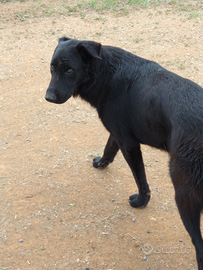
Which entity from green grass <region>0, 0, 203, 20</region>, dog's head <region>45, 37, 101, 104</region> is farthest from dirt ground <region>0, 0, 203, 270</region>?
green grass <region>0, 0, 203, 20</region>

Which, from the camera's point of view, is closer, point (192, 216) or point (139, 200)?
point (192, 216)

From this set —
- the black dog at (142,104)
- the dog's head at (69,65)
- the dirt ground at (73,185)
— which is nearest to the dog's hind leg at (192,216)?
the black dog at (142,104)

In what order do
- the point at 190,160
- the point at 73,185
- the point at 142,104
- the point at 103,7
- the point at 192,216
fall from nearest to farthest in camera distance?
the point at 190,160, the point at 192,216, the point at 142,104, the point at 73,185, the point at 103,7

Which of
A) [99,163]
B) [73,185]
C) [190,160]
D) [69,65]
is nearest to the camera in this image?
[190,160]

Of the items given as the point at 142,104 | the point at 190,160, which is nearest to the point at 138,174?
the point at 142,104

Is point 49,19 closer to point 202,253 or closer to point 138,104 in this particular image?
point 138,104

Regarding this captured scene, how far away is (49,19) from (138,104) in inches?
266

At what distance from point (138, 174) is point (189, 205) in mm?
1030

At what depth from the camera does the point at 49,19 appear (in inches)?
348

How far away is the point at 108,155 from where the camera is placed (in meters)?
4.23

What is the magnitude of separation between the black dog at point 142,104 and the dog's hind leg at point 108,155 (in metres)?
0.66

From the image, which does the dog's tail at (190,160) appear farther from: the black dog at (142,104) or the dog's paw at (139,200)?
the dog's paw at (139,200)

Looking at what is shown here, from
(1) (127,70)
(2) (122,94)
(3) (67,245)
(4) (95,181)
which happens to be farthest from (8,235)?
(1) (127,70)

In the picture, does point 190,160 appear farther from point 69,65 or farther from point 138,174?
point 69,65
